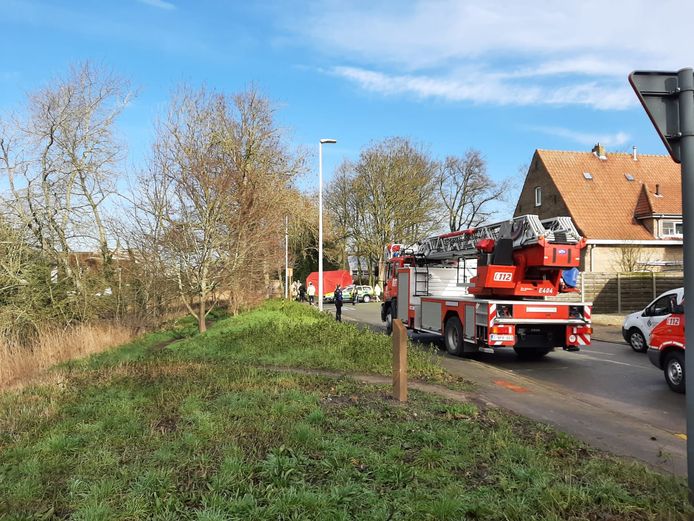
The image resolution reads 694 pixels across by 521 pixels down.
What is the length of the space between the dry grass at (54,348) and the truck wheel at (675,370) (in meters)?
11.3

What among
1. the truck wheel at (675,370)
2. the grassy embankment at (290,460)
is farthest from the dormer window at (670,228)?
the grassy embankment at (290,460)

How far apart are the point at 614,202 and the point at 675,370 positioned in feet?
87.0

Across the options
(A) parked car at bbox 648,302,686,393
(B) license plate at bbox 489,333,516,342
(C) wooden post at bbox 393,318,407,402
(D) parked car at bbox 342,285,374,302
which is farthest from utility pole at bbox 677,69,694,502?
(D) parked car at bbox 342,285,374,302

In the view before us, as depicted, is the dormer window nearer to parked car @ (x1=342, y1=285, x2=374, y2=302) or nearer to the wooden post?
parked car @ (x1=342, y1=285, x2=374, y2=302)

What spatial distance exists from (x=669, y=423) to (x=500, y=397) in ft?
7.24

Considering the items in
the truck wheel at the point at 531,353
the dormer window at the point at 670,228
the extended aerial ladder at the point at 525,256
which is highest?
the dormer window at the point at 670,228

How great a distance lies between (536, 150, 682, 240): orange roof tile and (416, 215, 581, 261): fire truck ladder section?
57.5 ft

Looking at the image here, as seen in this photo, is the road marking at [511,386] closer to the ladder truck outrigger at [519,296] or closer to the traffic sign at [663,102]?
the ladder truck outrigger at [519,296]

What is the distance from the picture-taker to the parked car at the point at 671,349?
345 inches

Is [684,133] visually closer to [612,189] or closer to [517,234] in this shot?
[517,234]

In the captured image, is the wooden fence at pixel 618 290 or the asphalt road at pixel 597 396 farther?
the wooden fence at pixel 618 290

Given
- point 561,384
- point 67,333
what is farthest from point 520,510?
point 67,333

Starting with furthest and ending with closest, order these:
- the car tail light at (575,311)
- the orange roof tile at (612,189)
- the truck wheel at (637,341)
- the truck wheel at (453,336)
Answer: the orange roof tile at (612,189) < the truck wheel at (637,341) < the truck wheel at (453,336) < the car tail light at (575,311)

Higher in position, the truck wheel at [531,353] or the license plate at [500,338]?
the license plate at [500,338]
